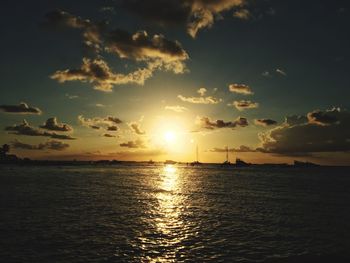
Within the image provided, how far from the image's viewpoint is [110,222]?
37281mm

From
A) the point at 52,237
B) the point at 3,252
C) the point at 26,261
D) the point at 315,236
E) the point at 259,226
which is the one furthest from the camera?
the point at 259,226

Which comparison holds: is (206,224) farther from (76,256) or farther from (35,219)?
(35,219)

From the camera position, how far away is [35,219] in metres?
38.1

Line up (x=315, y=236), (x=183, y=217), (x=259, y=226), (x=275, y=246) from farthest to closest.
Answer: (x=183, y=217) < (x=259, y=226) < (x=315, y=236) < (x=275, y=246)

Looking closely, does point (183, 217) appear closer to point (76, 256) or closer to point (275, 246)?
point (275, 246)

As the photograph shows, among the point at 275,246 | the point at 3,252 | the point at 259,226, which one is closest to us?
the point at 3,252

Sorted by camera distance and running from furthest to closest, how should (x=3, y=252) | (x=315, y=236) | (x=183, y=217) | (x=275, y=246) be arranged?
(x=183, y=217) → (x=315, y=236) → (x=275, y=246) → (x=3, y=252)

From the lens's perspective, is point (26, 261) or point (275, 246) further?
point (275, 246)

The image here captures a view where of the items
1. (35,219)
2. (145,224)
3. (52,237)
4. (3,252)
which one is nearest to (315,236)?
(145,224)

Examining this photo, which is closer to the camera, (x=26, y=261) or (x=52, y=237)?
(x=26, y=261)

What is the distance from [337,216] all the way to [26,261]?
126 ft

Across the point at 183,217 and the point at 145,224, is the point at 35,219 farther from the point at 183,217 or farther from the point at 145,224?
the point at 183,217

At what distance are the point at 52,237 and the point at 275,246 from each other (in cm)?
1951

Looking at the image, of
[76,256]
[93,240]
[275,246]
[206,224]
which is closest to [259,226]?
[206,224]
